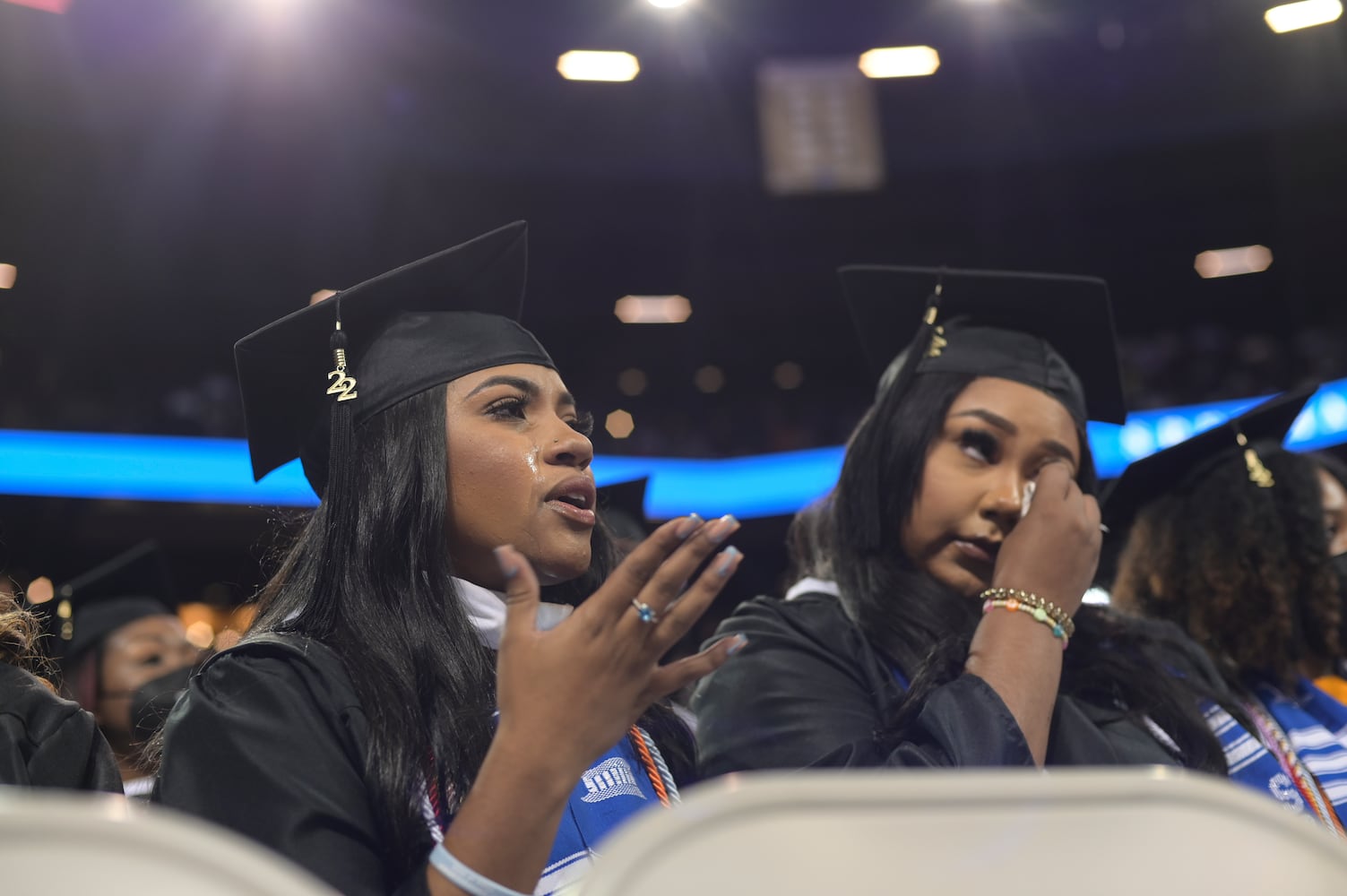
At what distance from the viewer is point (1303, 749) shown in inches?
104

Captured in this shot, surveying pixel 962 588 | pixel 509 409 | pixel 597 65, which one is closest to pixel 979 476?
pixel 962 588

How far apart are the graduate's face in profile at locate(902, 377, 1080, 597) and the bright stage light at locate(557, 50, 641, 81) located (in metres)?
6.91

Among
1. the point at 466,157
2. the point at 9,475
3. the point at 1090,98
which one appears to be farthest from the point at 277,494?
the point at 1090,98

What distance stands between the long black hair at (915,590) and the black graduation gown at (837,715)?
0.05m

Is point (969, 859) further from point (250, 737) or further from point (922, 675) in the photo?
point (922, 675)

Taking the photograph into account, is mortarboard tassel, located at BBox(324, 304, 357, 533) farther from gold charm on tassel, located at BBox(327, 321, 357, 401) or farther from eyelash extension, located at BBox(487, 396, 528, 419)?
eyelash extension, located at BBox(487, 396, 528, 419)

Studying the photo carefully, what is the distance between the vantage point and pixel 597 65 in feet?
28.6

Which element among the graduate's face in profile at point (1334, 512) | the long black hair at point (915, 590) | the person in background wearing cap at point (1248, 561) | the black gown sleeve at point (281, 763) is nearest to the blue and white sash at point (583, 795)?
the black gown sleeve at point (281, 763)

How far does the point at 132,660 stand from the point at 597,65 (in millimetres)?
5940

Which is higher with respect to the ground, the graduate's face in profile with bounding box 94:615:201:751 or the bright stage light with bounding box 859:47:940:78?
the bright stage light with bounding box 859:47:940:78

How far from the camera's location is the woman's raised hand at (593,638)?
1177 millimetres

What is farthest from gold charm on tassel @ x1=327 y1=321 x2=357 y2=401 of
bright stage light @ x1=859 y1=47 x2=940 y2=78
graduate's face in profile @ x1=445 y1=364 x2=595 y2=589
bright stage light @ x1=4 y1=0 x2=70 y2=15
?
bright stage light @ x1=859 y1=47 x2=940 y2=78

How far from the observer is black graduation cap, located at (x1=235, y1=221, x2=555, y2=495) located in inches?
73.9

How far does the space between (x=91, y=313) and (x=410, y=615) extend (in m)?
9.33
